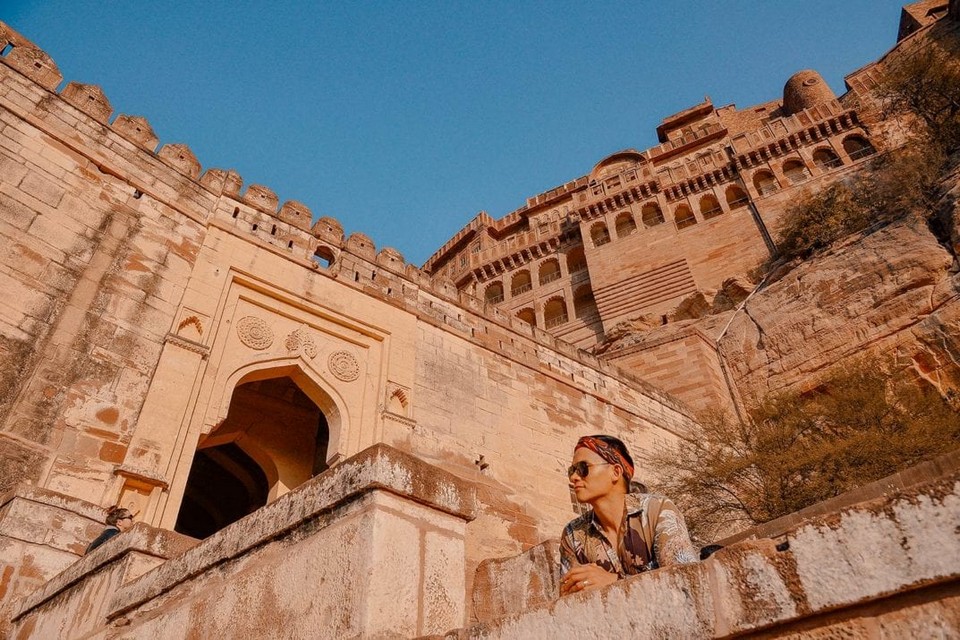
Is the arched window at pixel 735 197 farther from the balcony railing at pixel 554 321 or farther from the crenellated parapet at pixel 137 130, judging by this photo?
the crenellated parapet at pixel 137 130

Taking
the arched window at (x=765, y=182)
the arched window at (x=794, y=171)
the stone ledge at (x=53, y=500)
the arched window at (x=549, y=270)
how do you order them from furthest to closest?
the arched window at (x=549, y=270), the arched window at (x=794, y=171), the arched window at (x=765, y=182), the stone ledge at (x=53, y=500)

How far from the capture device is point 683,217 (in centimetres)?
2736

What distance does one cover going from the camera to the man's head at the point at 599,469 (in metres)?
2.87

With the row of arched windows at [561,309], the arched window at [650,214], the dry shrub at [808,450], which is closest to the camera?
the dry shrub at [808,450]

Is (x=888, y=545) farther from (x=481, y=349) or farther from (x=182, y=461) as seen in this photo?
(x=481, y=349)

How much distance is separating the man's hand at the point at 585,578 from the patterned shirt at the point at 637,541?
0.23 meters

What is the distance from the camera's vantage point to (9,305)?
631cm

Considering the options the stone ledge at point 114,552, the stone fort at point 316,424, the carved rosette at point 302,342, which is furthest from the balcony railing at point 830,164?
the stone ledge at point 114,552

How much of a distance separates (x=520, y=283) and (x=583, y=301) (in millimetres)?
3845

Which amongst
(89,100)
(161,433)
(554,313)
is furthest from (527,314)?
(161,433)

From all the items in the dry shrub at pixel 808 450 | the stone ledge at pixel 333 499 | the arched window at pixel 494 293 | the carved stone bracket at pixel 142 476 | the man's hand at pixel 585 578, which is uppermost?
the arched window at pixel 494 293

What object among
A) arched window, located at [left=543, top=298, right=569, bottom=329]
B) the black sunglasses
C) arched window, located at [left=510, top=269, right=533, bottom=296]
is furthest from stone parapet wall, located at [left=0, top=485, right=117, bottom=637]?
arched window, located at [left=510, top=269, right=533, bottom=296]

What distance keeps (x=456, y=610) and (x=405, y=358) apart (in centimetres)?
719

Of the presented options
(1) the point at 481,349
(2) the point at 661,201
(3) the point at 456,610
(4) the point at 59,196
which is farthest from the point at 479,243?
(3) the point at 456,610
